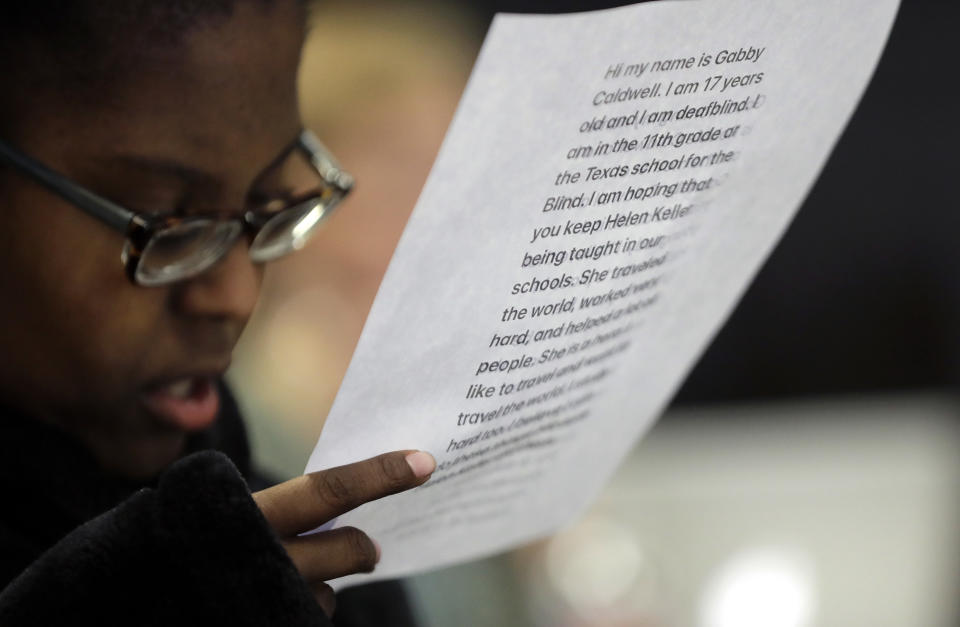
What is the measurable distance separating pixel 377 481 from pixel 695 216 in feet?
0.49

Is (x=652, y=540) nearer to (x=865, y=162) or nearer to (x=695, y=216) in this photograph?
(x=865, y=162)

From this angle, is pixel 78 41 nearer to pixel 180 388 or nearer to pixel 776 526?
pixel 180 388

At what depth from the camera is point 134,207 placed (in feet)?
1.30

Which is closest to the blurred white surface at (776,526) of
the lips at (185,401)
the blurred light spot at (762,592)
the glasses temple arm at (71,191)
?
the blurred light spot at (762,592)

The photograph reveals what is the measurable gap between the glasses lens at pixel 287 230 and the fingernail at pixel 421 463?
18cm

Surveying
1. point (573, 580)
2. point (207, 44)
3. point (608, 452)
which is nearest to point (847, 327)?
point (573, 580)

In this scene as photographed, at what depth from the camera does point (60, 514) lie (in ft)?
1.36

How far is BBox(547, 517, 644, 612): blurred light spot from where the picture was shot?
4.58ft

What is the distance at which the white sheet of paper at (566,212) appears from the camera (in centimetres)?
28

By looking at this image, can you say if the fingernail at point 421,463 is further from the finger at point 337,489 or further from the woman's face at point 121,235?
the woman's face at point 121,235

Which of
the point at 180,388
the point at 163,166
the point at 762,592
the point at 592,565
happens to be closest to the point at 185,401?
the point at 180,388

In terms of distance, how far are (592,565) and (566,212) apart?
1.23m

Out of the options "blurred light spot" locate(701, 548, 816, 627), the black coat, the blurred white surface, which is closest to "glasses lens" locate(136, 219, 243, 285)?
the black coat

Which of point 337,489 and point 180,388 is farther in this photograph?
point 180,388
